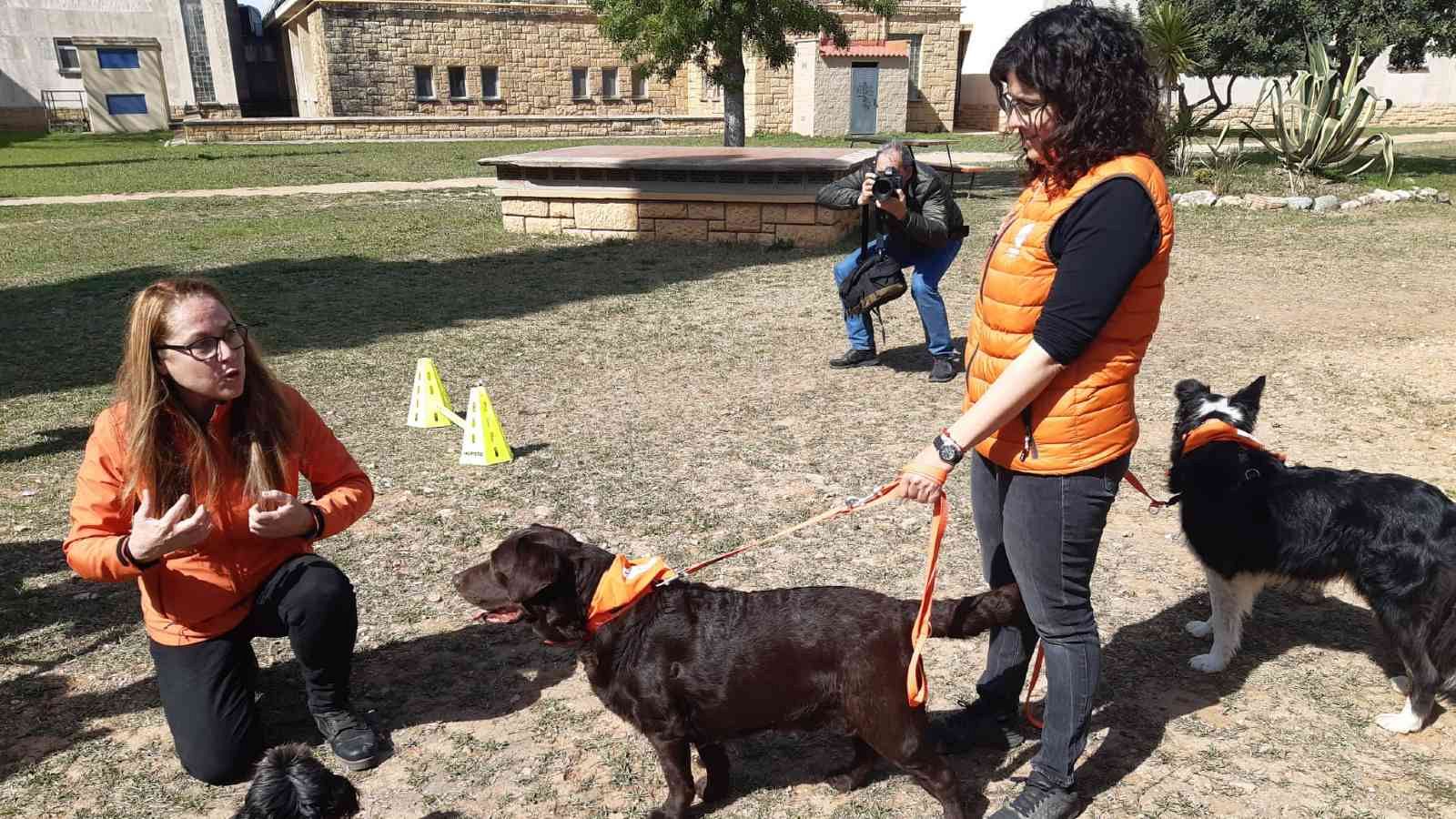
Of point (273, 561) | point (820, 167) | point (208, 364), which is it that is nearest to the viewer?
point (208, 364)

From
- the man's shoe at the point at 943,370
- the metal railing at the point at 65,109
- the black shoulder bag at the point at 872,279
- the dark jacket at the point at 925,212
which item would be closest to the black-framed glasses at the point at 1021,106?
the dark jacket at the point at 925,212

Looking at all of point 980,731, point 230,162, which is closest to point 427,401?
point 980,731

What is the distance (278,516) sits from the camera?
284 centimetres

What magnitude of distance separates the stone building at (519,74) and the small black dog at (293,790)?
32766 millimetres

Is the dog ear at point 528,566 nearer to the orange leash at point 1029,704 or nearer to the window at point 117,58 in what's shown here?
the orange leash at point 1029,704

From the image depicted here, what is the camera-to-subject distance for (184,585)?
2992 mm

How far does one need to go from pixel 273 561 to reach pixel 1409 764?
3.63 m

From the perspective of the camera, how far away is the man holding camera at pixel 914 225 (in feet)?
20.0

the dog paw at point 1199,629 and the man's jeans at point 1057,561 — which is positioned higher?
the man's jeans at point 1057,561

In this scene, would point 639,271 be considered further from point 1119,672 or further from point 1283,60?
point 1283,60

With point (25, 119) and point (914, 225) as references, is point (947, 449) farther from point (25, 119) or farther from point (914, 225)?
point (25, 119)

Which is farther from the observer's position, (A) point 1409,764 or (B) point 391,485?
(B) point 391,485

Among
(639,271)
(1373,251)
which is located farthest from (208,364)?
(1373,251)

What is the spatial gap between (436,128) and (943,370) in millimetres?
29737
